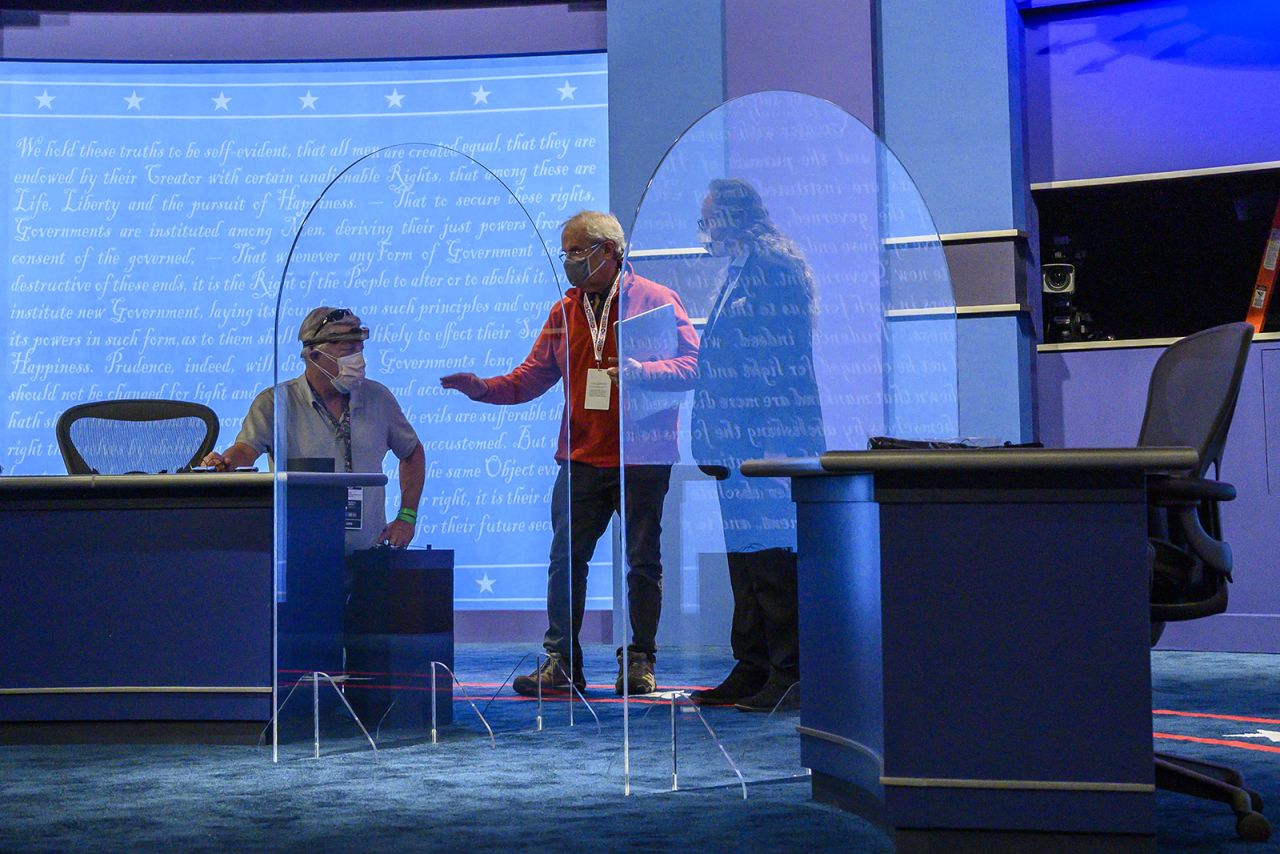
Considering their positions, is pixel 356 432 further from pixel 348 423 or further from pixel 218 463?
pixel 218 463

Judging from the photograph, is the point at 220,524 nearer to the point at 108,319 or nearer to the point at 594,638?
the point at 594,638

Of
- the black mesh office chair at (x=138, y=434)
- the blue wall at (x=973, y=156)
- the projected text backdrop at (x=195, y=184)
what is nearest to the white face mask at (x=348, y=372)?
the black mesh office chair at (x=138, y=434)

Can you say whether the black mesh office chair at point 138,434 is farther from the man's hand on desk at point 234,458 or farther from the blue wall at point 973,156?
the blue wall at point 973,156

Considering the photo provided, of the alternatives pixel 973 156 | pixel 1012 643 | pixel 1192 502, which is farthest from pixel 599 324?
pixel 973 156

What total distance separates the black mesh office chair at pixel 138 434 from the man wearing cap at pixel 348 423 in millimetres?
860

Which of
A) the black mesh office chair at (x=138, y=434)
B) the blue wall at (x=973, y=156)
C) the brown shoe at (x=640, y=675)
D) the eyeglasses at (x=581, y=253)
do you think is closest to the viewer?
the brown shoe at (x=640, y=675)

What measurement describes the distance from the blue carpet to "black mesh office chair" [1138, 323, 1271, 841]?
9 cm

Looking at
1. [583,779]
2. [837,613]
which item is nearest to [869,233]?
[837,613]

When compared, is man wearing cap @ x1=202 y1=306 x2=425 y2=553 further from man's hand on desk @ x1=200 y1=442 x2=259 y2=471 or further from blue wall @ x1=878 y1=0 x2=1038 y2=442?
blue wall @ x1=878 y1=0 x2=1038 y2=442

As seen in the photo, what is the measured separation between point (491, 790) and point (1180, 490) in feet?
5.26

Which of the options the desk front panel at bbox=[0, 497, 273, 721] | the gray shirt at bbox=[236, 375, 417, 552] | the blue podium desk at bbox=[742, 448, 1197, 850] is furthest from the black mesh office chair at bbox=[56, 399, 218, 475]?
the blue podium desk at bbox=[742, 448, 1197, 850]

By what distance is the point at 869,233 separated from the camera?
359 cm

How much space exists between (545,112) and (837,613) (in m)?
4.49

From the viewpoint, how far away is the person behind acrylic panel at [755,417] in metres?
3.12
